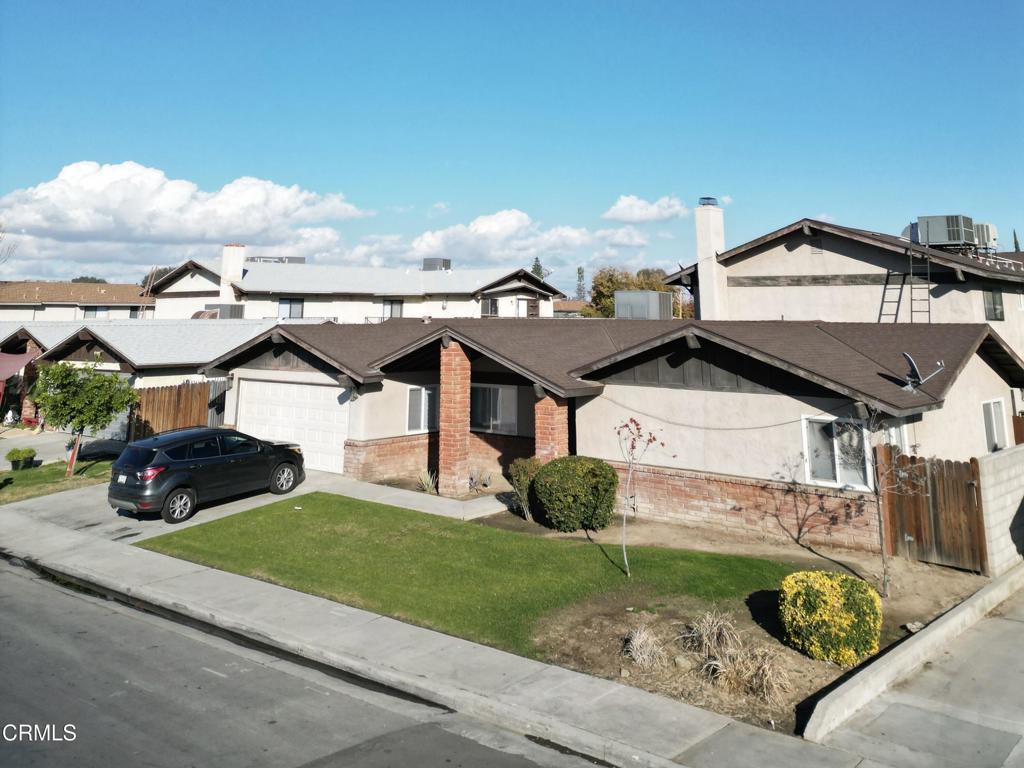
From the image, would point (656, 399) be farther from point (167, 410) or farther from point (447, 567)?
point (167, 410)

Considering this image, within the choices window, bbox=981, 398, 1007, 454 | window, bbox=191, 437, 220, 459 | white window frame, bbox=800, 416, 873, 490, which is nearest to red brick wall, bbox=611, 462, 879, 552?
white window frame, bbox=800, 416, 873, 490

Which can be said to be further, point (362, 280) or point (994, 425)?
point (362, 280)

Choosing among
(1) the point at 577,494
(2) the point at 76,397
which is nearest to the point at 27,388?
(2) the point at 76,397

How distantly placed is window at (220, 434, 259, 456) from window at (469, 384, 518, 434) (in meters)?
6.41

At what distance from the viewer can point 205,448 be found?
53.9ft

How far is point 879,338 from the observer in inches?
639

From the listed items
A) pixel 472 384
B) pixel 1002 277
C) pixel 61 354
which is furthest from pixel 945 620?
pixel 61 354

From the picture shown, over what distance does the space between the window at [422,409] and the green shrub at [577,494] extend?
7.35m

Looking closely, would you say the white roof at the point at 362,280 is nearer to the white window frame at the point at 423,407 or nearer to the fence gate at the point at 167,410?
the fence gate at the point at 167,410

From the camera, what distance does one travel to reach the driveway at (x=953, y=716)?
21.9 ft

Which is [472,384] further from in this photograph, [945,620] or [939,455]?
[945,620]

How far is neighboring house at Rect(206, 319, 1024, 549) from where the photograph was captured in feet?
44.0

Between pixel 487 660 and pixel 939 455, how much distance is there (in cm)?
1131

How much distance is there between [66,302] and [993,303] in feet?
200
